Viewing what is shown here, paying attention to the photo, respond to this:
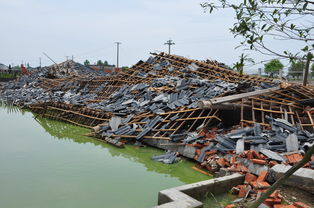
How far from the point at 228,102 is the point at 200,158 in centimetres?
204

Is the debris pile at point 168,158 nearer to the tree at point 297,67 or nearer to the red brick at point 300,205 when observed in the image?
the red brick at point 300,205

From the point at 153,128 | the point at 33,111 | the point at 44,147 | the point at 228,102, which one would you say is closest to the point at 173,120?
the point at 153,128

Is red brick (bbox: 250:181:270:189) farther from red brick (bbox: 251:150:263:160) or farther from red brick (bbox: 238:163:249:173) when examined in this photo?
red brick (bbox: 251:150:263:160)

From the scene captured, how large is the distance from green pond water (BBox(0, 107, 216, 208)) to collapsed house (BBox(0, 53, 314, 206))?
1.98 feet

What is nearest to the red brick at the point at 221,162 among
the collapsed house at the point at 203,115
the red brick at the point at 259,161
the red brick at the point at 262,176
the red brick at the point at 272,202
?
the collapsed house at the point at 203,115

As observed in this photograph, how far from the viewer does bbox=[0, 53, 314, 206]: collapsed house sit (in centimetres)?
625

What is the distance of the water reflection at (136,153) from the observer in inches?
246

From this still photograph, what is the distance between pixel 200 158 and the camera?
6676 millimetres

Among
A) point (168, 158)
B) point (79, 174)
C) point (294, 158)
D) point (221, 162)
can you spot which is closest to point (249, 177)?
point (221, 162)

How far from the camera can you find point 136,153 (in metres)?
7.89

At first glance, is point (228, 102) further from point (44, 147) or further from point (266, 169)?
point (44, 147)

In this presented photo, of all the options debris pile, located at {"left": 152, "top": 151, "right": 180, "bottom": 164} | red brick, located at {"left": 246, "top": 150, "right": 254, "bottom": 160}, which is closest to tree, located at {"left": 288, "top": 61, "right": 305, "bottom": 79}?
red brick, located at {"left": 246, "top": 150, "right": 254, "bottom": 160}

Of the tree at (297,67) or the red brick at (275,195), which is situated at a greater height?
the tree at (297,67)

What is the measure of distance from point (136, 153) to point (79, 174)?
2.17m
